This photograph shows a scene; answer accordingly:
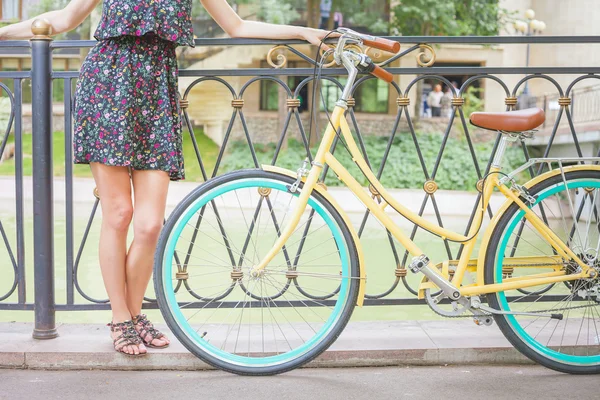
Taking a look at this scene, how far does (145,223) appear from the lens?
112 inches

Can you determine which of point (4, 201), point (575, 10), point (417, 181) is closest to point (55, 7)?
point (4, 201)

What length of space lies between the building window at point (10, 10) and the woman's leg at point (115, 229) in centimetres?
2236

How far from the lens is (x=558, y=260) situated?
2.87 m

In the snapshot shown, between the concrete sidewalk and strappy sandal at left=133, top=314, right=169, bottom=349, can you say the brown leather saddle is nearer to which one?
the concrete sidewalk

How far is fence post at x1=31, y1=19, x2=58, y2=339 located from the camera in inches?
121

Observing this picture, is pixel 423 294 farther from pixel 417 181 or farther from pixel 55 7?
pixel 55 7

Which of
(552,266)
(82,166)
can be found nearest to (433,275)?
(552,266)

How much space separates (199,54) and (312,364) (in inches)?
683

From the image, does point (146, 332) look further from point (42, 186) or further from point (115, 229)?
point (42, 186)

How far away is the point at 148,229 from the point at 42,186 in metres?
0.57

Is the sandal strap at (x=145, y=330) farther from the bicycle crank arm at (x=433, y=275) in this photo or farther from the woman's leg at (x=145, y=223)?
the bicycle crank arm at (x=433, y=275)

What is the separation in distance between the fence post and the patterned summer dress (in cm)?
35

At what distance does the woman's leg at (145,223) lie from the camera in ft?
9.30

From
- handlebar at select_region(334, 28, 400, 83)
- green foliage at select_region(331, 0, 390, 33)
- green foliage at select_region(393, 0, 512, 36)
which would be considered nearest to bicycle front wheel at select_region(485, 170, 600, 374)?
handlebar at select_region(334, 28, 400, 83)
